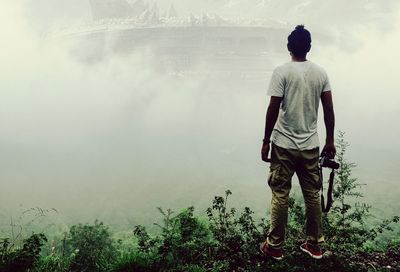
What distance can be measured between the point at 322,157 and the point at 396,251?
6.76 feet

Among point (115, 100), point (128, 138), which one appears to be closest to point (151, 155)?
point (128, 138)

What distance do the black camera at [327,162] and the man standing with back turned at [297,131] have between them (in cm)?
5

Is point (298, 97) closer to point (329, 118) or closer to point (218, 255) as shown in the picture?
point (329, 118)

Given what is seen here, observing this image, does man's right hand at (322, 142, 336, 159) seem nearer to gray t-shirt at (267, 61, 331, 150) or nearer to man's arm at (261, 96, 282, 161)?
gray t-shirt at (267, 61, 331, 150)

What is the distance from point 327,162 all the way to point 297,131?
0.54 m

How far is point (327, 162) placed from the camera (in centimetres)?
418

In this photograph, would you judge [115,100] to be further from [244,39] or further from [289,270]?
[289,270]

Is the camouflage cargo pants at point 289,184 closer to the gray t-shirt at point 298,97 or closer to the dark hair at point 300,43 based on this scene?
the gray t-shirt at point 298,97

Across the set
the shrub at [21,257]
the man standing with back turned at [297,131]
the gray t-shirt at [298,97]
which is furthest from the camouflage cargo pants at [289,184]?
the shrub at [21,257]

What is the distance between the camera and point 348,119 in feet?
492

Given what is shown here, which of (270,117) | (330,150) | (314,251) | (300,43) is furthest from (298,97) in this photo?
(314,251)

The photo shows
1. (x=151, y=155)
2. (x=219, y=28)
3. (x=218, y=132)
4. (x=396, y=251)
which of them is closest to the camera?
(x=396, y=251)

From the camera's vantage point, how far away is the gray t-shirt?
393 centimetres

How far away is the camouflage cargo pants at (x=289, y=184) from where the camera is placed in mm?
4062
